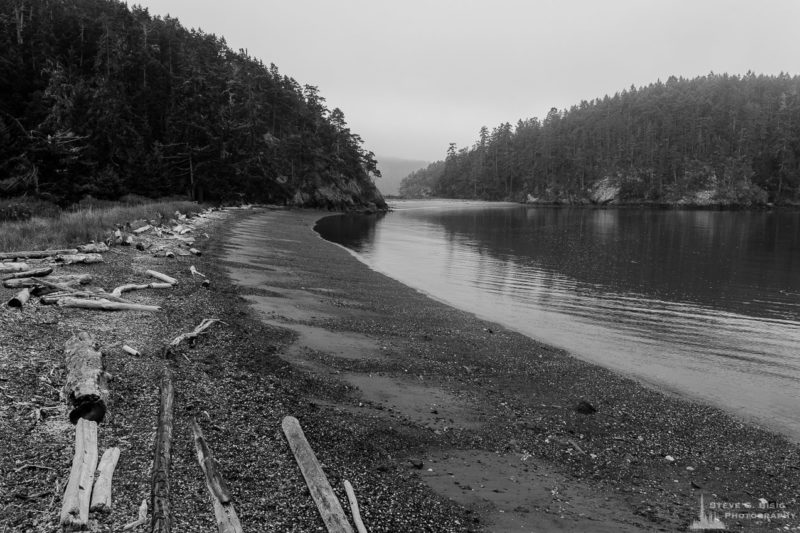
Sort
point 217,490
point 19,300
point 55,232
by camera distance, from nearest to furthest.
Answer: point 217,490 → point 19,300 → point 55,232

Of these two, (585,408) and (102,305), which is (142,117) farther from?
(585,408)

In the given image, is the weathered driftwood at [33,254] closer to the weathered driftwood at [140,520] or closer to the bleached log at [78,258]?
the bleached log at [78,258]

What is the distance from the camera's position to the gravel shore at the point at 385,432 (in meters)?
5.50

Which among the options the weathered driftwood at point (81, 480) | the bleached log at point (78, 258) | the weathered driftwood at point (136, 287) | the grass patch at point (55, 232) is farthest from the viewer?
the grass patch at point (55, 232)

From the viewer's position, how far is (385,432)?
26.0 ft

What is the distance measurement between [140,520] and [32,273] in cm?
1119

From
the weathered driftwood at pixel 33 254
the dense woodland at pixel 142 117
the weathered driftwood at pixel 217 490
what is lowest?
the weathered driftwood at pixel 217 490

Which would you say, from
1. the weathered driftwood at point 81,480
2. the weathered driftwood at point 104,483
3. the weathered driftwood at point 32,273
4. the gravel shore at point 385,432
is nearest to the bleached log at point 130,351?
the gravel shore at point 385,432

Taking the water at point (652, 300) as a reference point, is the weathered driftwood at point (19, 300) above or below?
above

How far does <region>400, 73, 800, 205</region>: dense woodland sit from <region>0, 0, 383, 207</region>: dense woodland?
329 feet

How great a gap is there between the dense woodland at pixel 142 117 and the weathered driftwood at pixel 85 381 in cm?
3624

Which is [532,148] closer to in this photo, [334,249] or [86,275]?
[334,249]

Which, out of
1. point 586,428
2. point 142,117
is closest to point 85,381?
point 586,428

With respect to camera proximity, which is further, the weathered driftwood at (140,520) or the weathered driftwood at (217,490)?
the weathered driftwood at (217,490)
